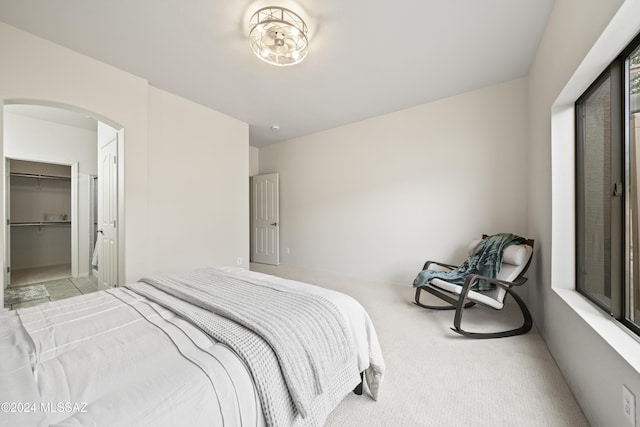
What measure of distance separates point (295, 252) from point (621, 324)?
4.37 m

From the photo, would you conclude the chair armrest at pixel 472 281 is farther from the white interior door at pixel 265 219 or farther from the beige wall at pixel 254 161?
the beige wall at pixel 254 161

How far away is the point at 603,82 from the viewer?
152 cm

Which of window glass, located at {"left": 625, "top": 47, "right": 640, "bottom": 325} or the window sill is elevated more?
window glass, located at {"left": 625, "top": 47, "right": 640, "bottom": 325}

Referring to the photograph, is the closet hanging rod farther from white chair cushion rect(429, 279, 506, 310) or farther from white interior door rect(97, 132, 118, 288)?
white chair cushion rect(429, 279, 506, 310)

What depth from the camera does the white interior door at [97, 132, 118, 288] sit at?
2.98 meters

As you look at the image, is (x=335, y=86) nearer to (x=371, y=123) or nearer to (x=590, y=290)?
(x=371, y=123)

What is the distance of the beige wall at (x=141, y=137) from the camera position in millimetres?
2219

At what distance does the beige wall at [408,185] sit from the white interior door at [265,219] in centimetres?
26

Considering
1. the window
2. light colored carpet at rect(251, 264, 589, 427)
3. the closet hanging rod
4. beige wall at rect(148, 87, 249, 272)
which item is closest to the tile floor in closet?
beige wall at rect(148, 87, 249, 272)

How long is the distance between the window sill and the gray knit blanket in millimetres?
Answer: 1155

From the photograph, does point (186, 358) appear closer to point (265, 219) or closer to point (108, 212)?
point (108, 212)

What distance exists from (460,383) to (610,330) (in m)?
0.84

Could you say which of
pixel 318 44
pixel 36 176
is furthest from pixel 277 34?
pixel 36 176

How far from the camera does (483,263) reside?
252cm
